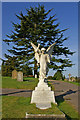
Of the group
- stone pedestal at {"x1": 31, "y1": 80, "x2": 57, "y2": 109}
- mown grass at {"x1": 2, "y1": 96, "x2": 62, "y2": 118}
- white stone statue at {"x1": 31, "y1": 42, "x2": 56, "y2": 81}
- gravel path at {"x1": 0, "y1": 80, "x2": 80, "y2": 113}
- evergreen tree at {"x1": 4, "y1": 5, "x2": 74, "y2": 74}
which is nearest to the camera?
mown grass at {"x1": 2, "y1": 96, "x2": 62, "y2": 118}

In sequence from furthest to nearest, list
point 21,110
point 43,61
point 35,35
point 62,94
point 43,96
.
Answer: point 35,35 < point 62,94 < point 43,61 < point 43,96 < point 21,110

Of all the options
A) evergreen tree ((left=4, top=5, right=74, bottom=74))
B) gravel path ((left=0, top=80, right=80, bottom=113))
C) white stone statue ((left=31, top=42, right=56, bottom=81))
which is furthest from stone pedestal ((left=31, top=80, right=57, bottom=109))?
evergreen tree ((left=4, top=5, right=74, bottom=74))

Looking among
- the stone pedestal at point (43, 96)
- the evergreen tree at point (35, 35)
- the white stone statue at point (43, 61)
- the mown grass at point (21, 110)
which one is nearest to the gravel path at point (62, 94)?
the stone pedestal at point (43, 96)

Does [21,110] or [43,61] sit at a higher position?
[43,61]

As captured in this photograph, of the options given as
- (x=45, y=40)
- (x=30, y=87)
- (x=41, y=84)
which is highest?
(x=45, y=40)

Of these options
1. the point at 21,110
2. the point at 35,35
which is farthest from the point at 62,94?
the point at 35,35

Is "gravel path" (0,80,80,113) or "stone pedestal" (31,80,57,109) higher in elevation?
"stone pedestal" (31,80,57,109)

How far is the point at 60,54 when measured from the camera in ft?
88.4

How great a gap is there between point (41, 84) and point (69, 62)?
65.5ft

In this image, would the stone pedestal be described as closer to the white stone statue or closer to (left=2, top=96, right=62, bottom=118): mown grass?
(left=2, top=96, right=62, bottom=118): mown grass

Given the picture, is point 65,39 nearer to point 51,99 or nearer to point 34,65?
point 34,65

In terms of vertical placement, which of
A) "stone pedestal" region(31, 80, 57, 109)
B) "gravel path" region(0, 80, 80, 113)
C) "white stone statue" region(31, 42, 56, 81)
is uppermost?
"white stone statue" region(31, 42, 56, 81)

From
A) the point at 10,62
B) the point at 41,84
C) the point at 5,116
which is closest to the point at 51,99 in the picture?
the point at 41,84

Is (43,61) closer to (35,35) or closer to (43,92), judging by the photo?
(43,92)
